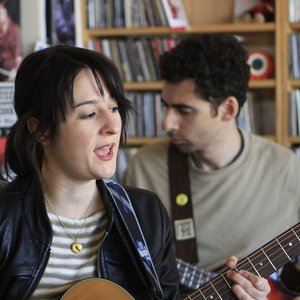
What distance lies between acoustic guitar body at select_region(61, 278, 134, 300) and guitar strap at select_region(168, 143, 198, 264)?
75cm

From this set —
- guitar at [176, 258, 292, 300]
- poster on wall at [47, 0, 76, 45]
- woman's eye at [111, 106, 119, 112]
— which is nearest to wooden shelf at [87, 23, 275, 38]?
poster on wall at [47, 0, 76, 45]

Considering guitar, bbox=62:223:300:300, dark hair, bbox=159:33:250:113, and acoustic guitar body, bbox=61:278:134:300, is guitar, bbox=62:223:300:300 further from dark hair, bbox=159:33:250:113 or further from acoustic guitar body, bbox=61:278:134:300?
dark hair, bbox=159:33:250:113

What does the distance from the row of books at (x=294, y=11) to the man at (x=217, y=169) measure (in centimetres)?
85

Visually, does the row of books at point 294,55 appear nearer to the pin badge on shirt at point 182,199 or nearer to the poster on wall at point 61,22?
the poster on wall at point 61,22

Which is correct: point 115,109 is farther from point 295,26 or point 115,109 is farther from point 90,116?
point 295,26

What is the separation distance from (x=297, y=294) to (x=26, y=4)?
4.41 ft

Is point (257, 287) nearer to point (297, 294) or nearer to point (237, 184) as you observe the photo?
point (297, 294)

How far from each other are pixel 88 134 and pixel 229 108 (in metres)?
0.96

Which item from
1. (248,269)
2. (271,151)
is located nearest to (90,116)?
(248,269)

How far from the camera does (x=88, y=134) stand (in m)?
1.39

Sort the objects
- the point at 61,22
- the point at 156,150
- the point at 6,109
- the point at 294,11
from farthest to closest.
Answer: the point at 294,11 → the point at 61,22 → the point at 6,109 → the point at 156,150

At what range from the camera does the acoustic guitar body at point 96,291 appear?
1.38 m

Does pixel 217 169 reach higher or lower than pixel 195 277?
higher

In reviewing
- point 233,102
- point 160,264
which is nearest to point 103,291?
point 160,264
